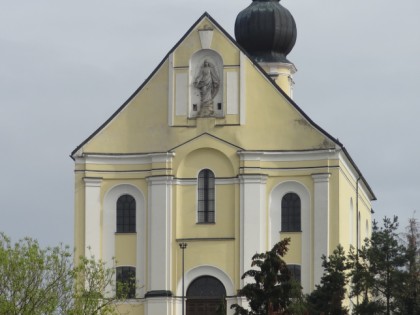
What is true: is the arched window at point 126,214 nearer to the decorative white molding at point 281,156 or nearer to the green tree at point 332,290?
the decorative white molding at point 281,156

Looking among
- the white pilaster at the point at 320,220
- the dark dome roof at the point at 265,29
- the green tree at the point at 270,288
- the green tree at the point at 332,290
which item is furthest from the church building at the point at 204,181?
the green tree at the point at 270,288

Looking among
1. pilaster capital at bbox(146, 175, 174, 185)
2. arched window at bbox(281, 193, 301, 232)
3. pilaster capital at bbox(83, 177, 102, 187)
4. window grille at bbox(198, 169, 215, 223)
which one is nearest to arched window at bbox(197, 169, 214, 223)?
window grille at bbox(198, 169, 215, 223)

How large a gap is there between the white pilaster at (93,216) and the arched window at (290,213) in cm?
836

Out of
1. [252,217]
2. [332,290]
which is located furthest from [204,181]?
[332,290]

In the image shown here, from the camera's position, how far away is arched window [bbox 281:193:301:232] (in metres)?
90.2

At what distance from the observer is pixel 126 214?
302 ft

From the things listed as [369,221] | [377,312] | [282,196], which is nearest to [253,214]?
Result: [282,196]

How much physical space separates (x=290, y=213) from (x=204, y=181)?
418cm

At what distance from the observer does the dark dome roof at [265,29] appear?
101375 mm

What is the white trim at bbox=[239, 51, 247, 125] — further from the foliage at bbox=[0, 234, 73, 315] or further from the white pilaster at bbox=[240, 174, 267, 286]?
the foliage at bbox=[0, 234, 73, 315]

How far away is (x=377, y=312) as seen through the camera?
82125mm

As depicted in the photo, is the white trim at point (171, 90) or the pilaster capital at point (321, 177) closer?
the pilaster capital at point (321, 177)

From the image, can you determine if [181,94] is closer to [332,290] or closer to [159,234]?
[159,234]

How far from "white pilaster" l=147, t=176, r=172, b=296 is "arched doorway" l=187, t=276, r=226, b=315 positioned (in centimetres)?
125
